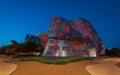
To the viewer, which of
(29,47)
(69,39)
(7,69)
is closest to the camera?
(7,69)

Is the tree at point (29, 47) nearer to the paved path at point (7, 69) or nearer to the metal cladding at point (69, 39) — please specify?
the metal cladding at point (69, 39)

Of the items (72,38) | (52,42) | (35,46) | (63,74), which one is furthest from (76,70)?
(35,46)

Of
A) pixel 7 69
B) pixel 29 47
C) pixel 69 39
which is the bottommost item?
pixel 7 69

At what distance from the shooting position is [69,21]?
136 ft

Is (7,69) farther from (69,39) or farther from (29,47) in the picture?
(29,47)

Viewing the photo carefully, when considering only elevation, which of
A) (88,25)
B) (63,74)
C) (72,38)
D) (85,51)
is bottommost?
(63,74)

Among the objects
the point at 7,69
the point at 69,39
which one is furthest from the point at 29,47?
the point at 7,69

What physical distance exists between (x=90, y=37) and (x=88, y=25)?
295cm

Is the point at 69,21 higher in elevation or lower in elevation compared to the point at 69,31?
higher

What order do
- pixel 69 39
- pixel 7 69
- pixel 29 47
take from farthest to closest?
pixel 29 47 < pixel 69 39 < pixel 7 69

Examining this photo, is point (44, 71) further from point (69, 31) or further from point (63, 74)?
point (69, 31)

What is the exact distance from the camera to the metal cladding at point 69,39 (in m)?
38.1

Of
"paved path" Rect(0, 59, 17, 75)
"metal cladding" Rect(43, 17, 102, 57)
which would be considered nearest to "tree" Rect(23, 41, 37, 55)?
"metal cladding" Rect(43, 17, 102, 57)

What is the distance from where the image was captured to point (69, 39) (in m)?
38.0
